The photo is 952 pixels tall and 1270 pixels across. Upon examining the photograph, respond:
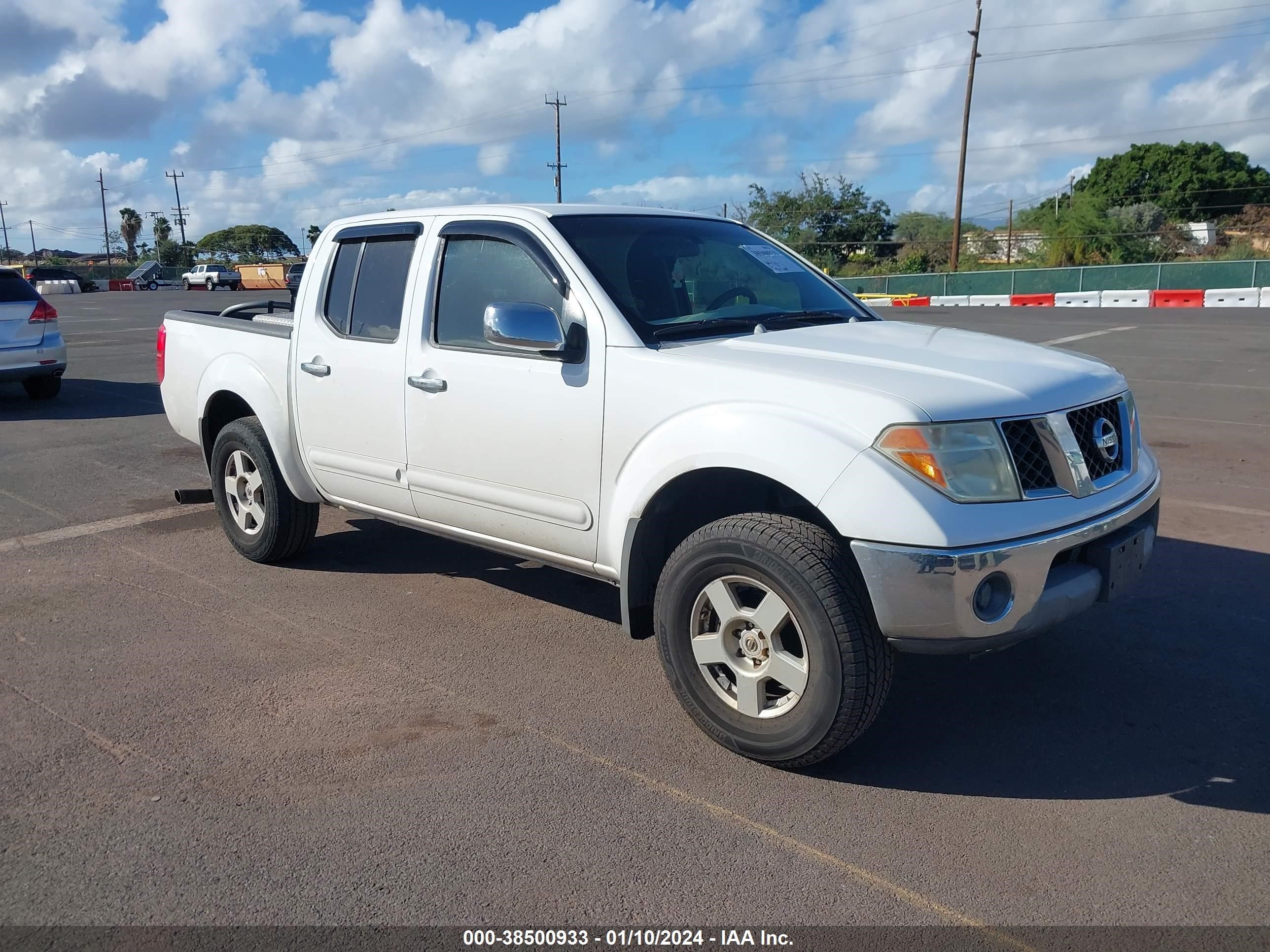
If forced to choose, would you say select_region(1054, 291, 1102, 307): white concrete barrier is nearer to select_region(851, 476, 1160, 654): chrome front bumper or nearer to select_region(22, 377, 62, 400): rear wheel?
select_region(22, 377, 62, 400): rear wheel

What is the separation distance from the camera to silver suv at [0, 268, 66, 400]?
11.7m

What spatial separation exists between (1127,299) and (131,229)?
11634cm

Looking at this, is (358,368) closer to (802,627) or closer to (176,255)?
(802,627)

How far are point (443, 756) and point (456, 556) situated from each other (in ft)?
7.85

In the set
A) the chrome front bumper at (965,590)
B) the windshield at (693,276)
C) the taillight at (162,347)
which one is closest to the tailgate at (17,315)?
the taillight at (162,347)

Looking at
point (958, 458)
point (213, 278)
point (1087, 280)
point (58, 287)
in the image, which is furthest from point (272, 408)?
point (213, 278)

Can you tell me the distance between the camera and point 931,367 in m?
3.59

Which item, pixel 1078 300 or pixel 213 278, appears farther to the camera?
pixel 213 278

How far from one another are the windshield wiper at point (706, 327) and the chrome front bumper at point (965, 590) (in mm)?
1243

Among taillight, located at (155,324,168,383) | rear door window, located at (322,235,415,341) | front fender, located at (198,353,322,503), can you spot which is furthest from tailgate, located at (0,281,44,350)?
rear door window, located at (322,235,415,341)

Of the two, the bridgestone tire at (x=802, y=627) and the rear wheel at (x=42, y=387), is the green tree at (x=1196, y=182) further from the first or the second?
the bridgestone tire at (x=802, y=627)

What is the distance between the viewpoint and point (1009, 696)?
13.3 feet

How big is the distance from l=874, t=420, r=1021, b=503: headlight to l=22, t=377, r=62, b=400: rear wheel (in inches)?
470

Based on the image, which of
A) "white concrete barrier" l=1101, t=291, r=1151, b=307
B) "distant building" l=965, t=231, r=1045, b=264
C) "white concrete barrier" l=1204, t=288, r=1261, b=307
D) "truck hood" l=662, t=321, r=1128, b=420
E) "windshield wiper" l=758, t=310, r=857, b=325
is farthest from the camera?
"distant building" l=965, t=231, r=1045, b=264
